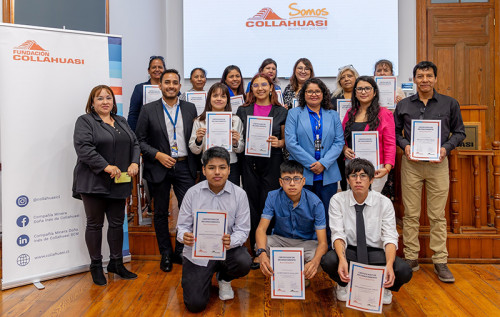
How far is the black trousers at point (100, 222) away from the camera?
10.5 feet

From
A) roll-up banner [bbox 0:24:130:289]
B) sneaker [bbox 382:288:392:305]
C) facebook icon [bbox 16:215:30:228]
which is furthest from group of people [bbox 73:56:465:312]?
facebook icon [bbox 16:215:30:228]

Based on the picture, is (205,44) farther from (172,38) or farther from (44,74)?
(44,74)

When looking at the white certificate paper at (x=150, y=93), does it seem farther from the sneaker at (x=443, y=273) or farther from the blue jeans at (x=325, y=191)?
the sneaker at (x=443, y=273)

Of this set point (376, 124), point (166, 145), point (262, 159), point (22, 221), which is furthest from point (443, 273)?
point (22, 221)

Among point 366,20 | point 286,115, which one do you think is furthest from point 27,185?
point 366,20

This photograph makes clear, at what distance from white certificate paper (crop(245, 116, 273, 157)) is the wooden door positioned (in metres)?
3.97

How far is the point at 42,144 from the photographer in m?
3.28

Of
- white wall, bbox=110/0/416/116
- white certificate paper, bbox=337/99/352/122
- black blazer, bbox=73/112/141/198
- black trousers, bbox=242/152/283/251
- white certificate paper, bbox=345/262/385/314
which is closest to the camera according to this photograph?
white certificate paper, bbox=345/262/385/314

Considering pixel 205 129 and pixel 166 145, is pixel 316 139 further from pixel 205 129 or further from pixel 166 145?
pixel 166 145

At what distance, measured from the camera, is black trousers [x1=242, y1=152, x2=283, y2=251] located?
10.8 ft

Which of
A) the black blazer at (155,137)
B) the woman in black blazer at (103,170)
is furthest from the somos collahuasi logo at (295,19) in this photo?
the woman in black blazer at (103,170)

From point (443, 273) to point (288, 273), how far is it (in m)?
1.44

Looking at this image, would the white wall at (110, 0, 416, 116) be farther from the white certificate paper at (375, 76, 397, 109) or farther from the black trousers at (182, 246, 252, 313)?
the black trousers at (182, 246, 252, 313)

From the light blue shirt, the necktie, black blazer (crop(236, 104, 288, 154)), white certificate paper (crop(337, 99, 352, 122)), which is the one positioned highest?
white certificate paper (crop(337, 99, 352, 122))
